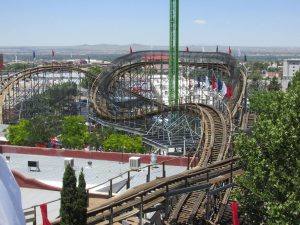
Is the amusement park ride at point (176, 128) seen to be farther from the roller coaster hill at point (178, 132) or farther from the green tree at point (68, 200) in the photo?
the green tree at point (68, 200)

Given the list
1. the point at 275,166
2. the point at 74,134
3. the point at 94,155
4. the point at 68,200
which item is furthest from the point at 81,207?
the point at 74,134


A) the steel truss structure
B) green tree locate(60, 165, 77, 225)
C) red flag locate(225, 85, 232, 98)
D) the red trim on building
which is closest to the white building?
the steel truss structure

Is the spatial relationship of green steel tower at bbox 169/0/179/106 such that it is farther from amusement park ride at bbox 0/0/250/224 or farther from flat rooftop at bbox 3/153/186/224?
flat rooftop at bbox 3/153/186/224

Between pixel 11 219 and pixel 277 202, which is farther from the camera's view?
pixel 277 202

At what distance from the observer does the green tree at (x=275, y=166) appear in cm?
1116

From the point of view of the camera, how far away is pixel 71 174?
11.8 meters

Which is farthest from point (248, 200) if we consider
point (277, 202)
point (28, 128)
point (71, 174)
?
point (28, 128)

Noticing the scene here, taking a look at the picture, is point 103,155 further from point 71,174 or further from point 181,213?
point 71,174

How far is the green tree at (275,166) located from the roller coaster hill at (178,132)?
266cm

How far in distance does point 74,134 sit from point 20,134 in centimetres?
353

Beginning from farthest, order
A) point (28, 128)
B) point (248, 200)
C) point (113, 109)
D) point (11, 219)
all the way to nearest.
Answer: point (113, 109)
point (28, 128)
point (248, 200)
point (11, 219)

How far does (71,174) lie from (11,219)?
7.78 meters

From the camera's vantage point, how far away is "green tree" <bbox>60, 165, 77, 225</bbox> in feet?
38.4

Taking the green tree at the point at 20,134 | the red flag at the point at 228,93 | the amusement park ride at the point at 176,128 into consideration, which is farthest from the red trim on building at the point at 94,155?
the red flag at the point at 228,93
